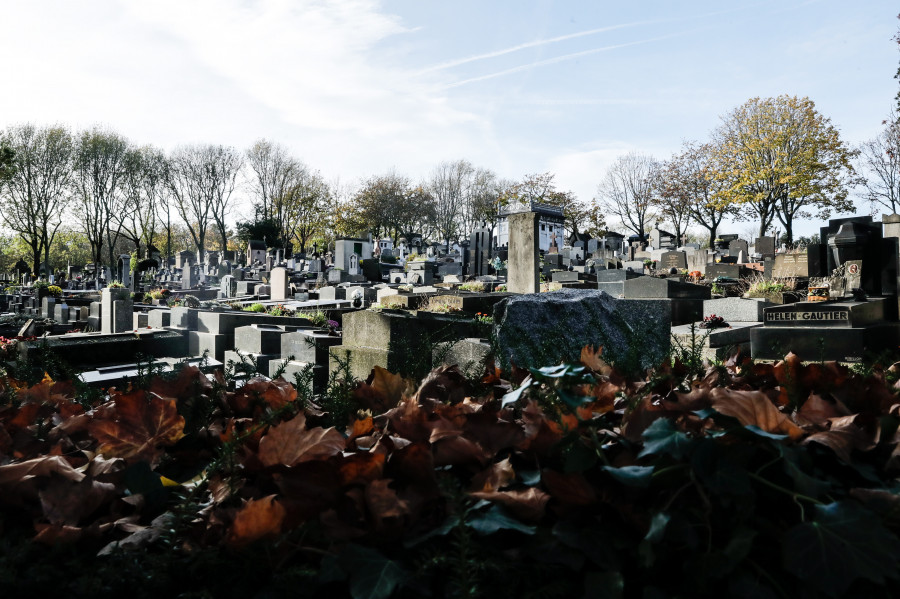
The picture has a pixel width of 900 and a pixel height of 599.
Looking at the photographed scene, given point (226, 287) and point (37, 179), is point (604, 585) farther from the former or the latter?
point (37, 179)

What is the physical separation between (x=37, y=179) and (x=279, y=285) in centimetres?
3270

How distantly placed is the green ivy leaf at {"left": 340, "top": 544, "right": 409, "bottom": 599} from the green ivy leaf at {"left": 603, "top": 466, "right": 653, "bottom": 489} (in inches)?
13.4

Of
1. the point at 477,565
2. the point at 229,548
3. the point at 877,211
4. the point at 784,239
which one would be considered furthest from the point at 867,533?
the point at 877,211

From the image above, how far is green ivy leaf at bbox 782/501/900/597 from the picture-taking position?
0.78m

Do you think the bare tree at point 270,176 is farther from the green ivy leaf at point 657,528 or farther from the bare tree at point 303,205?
the green ivy leaf at point 657,528

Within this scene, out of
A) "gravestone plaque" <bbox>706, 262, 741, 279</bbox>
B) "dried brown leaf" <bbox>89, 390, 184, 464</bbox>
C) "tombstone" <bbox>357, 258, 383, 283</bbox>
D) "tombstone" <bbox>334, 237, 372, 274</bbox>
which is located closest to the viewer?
"dried brown leaf" <bbox>89, 390, 184, 464</bbox>

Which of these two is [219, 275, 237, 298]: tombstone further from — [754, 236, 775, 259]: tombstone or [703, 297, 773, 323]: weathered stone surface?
[754, 236, 775, 259]: tombstone

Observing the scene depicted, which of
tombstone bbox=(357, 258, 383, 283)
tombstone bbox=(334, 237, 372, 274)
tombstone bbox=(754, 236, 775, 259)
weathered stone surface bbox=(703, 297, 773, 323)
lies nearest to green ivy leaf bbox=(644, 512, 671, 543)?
weathered stone surface bbox=(703, 297, 773, 323)

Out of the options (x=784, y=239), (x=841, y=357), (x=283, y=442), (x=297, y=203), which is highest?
(x=297, y=203)

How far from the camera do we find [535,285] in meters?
13.9

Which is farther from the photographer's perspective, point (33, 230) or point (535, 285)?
point (33, 230)

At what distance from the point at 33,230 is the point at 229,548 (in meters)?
57.4

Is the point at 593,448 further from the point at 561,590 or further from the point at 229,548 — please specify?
the point at 229,548

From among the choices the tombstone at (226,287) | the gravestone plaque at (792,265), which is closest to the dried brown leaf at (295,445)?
the gravestone plaque at (792,265)
